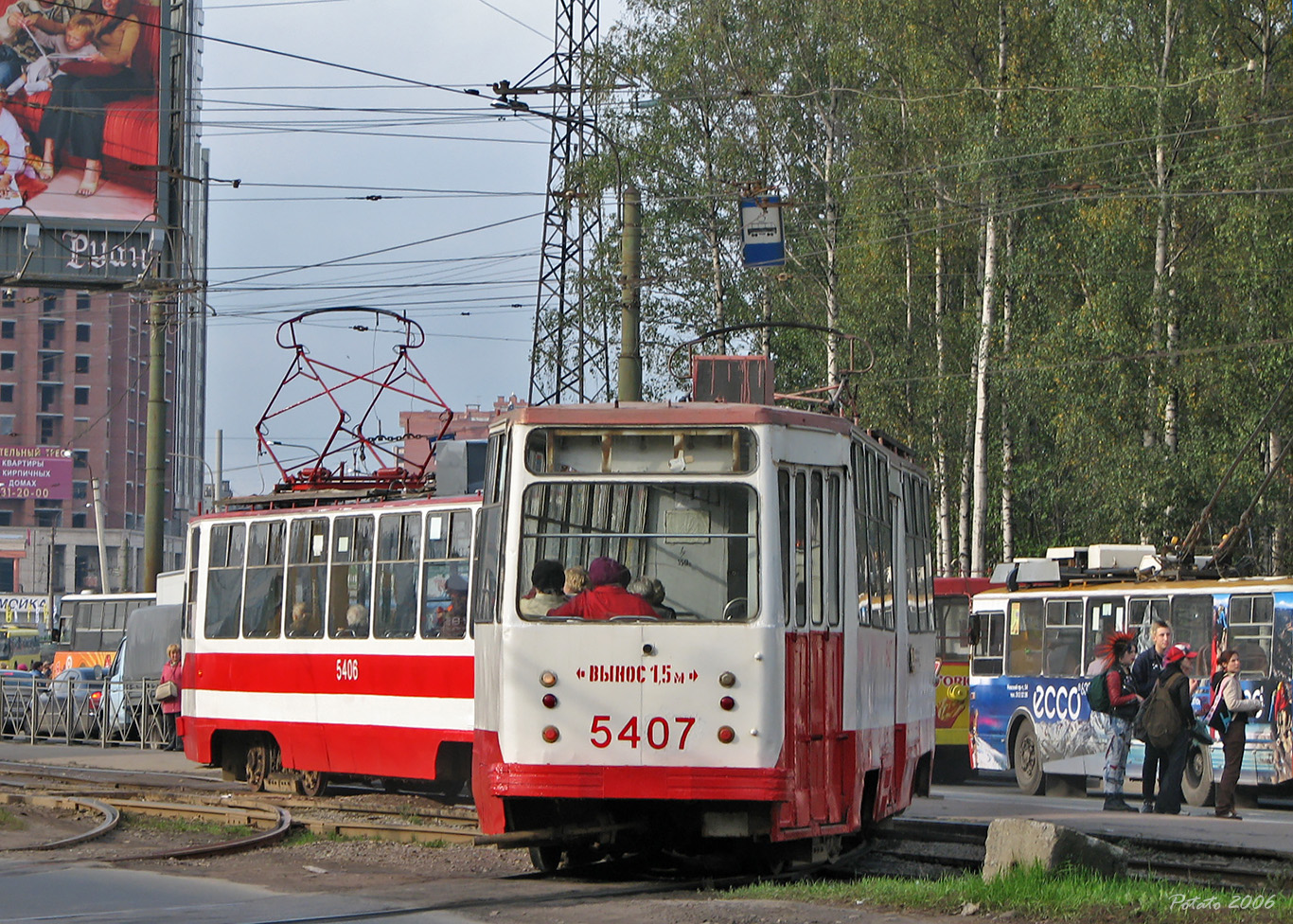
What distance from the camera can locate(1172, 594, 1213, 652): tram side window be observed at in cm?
1994

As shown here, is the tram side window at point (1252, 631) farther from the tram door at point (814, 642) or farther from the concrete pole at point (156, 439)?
the concrete pole at point (156, 439)

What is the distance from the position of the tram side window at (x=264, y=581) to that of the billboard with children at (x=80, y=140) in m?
22.5

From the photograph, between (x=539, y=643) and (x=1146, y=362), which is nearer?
(x=539, y=643)

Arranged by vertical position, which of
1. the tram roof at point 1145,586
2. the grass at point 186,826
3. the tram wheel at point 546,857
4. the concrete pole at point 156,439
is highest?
the concrete pole at point 156,439

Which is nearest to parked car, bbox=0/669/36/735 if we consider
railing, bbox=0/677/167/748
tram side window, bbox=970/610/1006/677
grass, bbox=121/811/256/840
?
railing, bbox=0/677/167/748

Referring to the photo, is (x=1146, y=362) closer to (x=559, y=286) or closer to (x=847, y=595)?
(x=559, y=286)

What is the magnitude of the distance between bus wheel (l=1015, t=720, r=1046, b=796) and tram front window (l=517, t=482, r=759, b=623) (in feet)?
44.2

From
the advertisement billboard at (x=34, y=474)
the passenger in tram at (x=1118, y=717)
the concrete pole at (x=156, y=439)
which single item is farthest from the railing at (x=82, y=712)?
the advertisement billboard at (x=34, y=474)

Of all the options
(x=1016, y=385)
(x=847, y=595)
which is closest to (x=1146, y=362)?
(x=1016, y=385)

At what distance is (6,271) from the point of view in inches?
1591

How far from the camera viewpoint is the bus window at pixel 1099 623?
834 inches

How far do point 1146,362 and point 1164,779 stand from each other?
15999mm

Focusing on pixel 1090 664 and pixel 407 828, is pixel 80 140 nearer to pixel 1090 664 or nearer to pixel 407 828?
pixel 1090 664

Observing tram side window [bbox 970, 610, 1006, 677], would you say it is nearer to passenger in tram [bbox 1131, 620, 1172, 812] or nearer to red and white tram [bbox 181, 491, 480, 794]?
passenger in tram [bbox 1131, 620, 1172, 812]
